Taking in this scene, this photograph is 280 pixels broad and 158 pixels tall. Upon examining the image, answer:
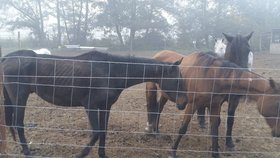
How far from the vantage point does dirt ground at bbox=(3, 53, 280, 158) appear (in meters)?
4.43

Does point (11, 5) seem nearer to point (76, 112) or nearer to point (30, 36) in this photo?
point (30, 36)

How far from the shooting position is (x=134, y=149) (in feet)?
15.0

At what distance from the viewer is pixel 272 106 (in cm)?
393

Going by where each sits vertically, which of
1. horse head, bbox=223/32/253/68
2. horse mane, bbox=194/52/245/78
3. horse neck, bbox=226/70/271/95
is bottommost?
horse neck, bbox=226/70/271/95

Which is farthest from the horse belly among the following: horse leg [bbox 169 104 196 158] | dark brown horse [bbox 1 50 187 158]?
horse leg [bbox 169 104 196 158]

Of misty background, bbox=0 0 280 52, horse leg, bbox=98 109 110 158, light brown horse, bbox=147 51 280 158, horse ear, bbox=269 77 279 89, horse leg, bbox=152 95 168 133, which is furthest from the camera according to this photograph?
misty background, bbox=0 0 280 52

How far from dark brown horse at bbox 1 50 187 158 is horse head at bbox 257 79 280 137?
44.5 inches

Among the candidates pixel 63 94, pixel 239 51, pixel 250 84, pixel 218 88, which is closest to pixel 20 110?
pixel 63 94

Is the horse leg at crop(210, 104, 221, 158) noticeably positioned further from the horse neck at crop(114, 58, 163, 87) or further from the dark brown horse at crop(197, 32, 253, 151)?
the horse neck at crop(114, 58, 163, 87)

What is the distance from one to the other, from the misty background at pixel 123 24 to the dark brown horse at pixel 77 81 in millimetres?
19816

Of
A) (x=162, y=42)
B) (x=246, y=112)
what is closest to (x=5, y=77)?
(x=246, y=112)

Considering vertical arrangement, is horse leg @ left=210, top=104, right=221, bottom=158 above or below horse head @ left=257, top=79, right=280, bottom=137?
below

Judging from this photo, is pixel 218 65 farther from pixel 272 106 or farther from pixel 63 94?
pixel 63 94

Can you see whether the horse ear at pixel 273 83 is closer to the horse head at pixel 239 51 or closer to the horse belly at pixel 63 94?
the horse head at pixel 239 51
